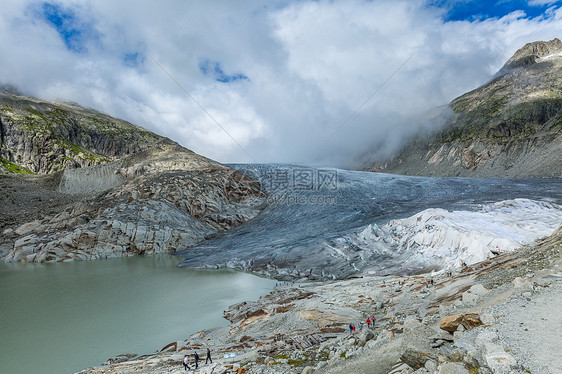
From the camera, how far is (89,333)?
16.7m

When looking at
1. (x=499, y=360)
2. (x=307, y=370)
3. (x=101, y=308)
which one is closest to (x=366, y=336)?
(x=307, y=370)

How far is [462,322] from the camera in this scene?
6.00 metres

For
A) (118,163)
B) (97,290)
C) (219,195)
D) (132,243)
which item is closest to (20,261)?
(132,243)

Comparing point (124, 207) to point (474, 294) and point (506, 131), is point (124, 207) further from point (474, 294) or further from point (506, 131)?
point (506, 131)

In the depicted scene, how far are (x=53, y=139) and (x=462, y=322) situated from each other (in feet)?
437

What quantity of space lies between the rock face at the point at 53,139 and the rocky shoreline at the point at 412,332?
10653 centimetres

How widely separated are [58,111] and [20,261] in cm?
11576

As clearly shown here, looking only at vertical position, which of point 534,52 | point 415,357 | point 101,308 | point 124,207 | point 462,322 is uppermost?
point 534,52

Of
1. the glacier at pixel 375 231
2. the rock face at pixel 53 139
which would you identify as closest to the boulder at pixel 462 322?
the glacier at pixel 375 231

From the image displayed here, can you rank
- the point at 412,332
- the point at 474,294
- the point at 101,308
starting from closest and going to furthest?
1. the point at 412,332
2. the point at 474,294
3. the point at 101,308

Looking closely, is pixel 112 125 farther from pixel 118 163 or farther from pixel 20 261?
pixel 20 261

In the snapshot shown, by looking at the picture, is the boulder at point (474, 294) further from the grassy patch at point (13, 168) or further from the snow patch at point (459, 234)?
the grassy patch at point (13, 168)

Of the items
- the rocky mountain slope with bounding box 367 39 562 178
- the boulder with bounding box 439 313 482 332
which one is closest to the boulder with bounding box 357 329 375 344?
the boulder with bounding box 439 313 482 332

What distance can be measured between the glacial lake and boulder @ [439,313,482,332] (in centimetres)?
1338
